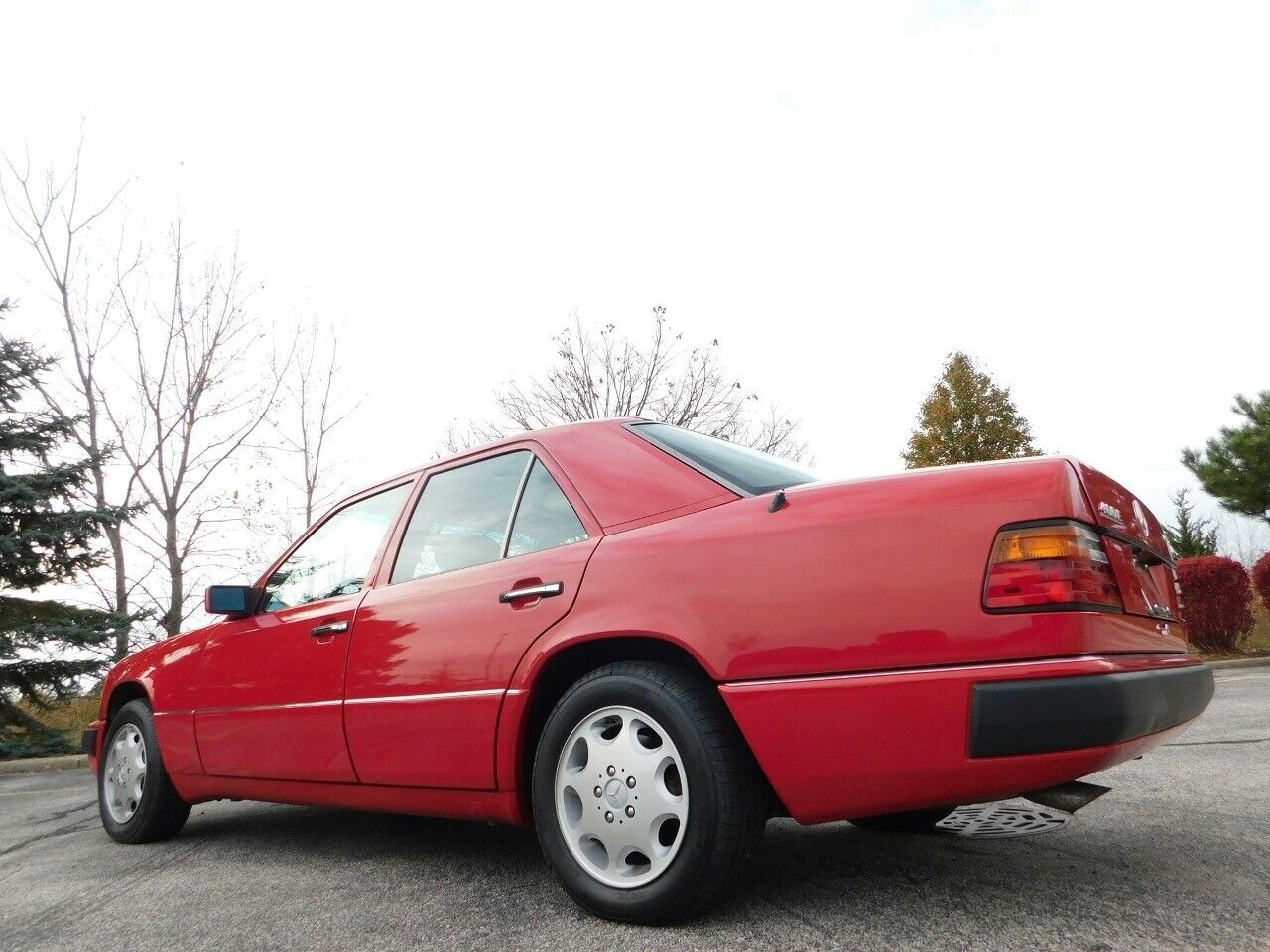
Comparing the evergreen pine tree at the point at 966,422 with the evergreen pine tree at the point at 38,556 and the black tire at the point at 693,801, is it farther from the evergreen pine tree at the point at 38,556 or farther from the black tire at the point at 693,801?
the black tire at the point at 693,801

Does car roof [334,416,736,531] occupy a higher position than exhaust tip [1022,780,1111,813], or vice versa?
car roof [334,416,736,531]

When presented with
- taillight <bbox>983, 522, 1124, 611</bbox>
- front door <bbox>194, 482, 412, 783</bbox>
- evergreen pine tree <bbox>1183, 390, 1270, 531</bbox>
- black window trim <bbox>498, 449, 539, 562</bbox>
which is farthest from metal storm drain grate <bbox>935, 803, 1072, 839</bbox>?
evergreen pine tree <bbox>1183, 390, 1270, 531</bbox>

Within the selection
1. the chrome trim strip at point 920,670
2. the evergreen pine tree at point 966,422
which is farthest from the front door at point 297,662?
the evergreen pine tree at point 966,422

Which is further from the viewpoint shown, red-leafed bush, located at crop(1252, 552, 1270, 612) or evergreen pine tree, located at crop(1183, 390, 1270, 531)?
evergreen pine tree, located at crop(1183, 390, 1270, 531)

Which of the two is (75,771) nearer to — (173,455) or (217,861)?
(217,861)

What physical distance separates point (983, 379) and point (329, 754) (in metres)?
32.4

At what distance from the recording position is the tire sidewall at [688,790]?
2371 mm

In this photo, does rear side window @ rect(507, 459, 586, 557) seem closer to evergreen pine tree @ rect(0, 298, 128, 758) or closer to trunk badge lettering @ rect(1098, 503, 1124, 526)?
trunk badge lettering @ rect(1098, 503, 1124, 526)

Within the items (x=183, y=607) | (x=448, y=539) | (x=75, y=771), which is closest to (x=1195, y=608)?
(x=448, y=539)

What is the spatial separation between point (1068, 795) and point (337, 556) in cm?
294

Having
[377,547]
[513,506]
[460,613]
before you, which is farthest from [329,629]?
[513,506]

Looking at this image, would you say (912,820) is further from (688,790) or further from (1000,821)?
(688,790)

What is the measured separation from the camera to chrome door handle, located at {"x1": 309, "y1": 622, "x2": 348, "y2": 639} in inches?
141

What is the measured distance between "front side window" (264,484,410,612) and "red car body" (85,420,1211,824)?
39 cm
